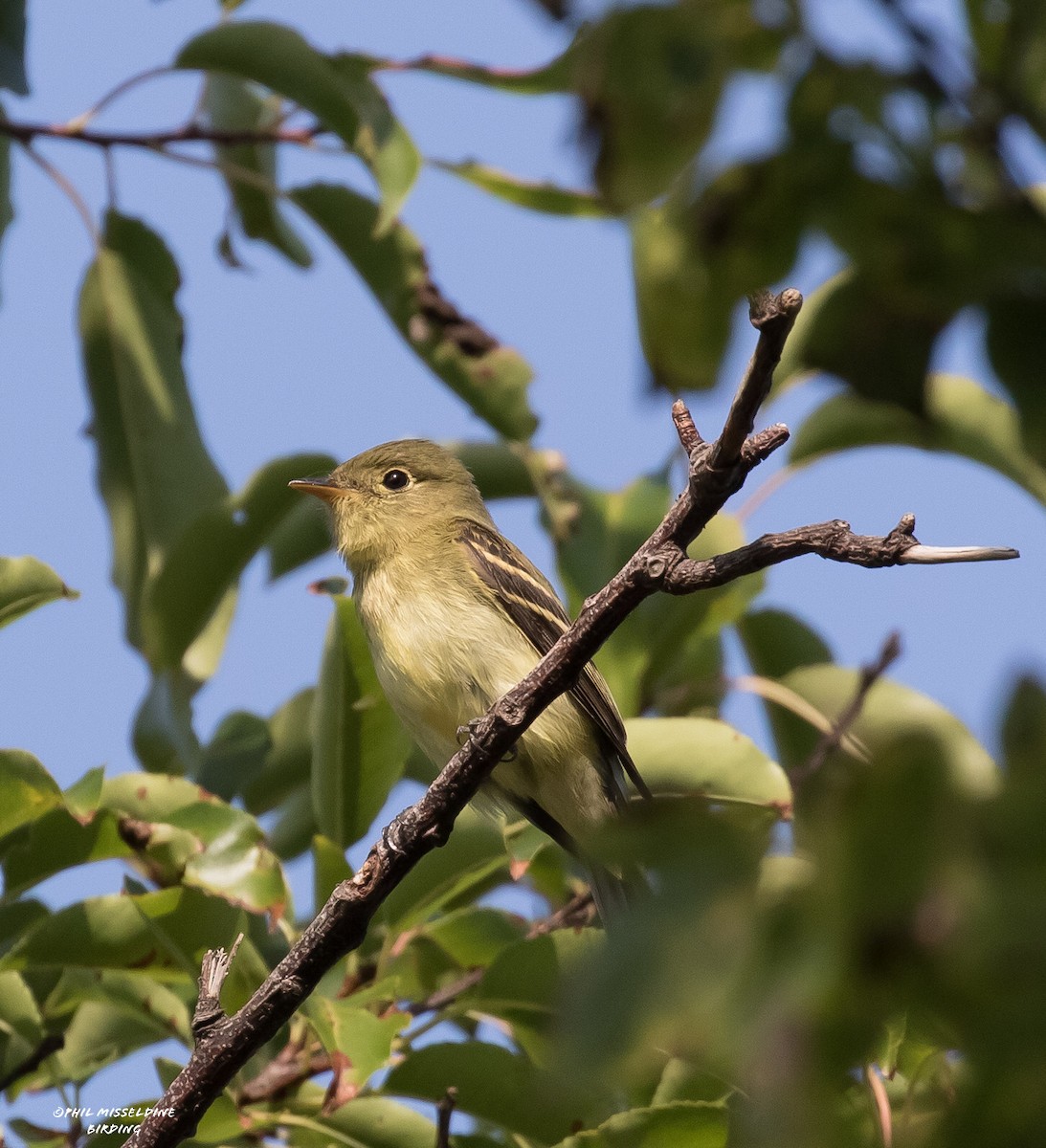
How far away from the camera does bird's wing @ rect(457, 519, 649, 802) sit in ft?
15.2

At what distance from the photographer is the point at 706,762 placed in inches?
155

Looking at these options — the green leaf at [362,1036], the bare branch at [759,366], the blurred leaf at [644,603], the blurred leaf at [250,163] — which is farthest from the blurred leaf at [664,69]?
the blurred leaf at [250,163]

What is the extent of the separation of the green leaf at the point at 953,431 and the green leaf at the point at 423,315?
3.10ft

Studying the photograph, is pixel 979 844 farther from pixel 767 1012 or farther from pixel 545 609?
pixel 545 609

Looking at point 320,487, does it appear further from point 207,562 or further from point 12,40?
point 12,40

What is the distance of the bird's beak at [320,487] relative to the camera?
16.0 feet

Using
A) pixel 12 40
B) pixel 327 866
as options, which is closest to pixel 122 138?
pixel 12 40

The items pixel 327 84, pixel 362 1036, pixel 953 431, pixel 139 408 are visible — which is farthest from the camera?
pixel 139 408

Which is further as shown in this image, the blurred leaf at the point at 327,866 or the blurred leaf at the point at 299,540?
the blurred leaf at the point at 299,540

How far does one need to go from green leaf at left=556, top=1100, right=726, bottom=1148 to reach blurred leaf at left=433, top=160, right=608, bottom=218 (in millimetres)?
3019

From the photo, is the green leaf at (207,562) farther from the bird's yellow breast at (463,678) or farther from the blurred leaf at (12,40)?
the blurred leaf at (12,40)

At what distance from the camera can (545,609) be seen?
5.21m

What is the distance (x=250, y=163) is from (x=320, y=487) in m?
1.40

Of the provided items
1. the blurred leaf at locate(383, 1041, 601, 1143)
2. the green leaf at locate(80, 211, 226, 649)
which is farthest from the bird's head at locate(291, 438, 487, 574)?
the blurred leaf at locate(383, 1041, 601, 1143)
